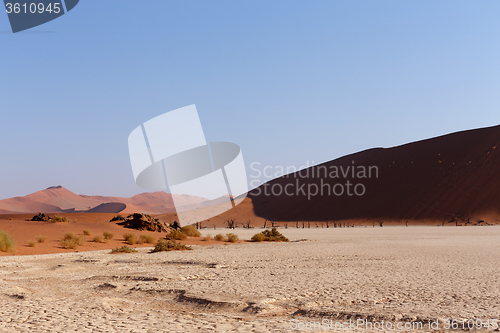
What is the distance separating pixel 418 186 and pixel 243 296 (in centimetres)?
7040

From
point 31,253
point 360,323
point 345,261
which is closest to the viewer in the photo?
point 360,323

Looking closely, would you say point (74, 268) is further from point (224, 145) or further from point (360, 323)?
point (224, 145)

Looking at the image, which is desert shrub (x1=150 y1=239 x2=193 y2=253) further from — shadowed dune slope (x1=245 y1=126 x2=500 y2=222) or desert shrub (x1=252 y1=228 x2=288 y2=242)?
shadowed dune slope (x1=245 y1=126 x2=500 y2=222)

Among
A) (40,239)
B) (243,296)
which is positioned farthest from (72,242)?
(243,296)

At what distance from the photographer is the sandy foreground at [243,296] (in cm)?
569

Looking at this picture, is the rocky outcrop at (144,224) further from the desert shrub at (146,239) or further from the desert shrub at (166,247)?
the desert shrub at (166,247)

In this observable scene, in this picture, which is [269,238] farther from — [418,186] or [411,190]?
[418,186]

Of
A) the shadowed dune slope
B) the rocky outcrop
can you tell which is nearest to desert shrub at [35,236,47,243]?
the rocky outcrop

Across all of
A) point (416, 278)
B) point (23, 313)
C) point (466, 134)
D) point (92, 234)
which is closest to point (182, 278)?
point (23, 313)

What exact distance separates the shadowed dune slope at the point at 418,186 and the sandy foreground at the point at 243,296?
54.7 meters

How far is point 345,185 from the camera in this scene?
82.6 meters

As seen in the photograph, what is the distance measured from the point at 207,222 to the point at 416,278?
212 ft

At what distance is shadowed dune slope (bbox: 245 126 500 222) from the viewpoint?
6334 centimetres

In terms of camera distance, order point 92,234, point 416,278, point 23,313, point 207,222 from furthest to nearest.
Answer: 1. point 207,222
2. point 92,234
3. point 416,278
4. point 23,313
